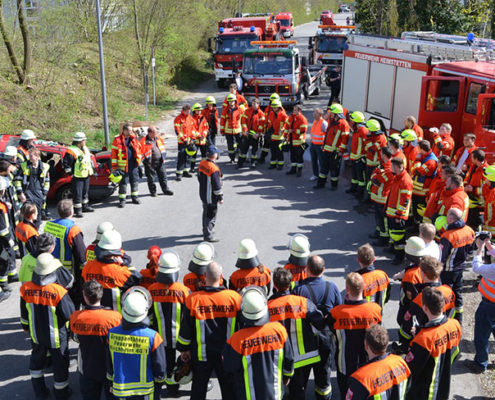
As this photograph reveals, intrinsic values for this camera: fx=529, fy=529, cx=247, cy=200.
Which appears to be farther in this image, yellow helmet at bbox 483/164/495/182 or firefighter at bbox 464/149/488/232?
firefighter at bbox 464/149/488/232

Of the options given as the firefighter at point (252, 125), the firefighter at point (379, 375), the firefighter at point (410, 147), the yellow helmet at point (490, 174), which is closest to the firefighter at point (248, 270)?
the firefighter at point (379, 375)

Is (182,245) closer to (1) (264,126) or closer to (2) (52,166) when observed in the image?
(2) (52,166)

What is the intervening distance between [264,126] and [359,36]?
4.72 metres

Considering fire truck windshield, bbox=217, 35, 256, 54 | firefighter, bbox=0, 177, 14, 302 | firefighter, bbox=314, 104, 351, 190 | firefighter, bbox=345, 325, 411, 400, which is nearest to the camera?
firefighter, bbox=345, 325, 411, 400

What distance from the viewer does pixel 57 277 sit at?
5.36 m

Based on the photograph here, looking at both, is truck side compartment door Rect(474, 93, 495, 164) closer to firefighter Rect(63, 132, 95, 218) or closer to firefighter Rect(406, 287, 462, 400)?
firefighter Rect(406, 287, 462, 400)

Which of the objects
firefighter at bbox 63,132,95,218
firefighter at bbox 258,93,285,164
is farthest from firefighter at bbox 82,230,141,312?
firefighter at bbox 258,93,285,164

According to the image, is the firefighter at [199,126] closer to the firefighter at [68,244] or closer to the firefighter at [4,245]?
the firefighter at [4,245]

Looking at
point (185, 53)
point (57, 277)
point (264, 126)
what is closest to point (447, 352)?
point (57, 277)

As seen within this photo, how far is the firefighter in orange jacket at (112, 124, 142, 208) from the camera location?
1066 centimetres

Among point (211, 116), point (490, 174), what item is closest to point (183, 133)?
point (211, 116)

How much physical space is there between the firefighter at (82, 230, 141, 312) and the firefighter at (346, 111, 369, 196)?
22.5 ft

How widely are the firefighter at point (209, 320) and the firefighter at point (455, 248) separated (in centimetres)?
297

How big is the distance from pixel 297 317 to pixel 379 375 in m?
1.04
